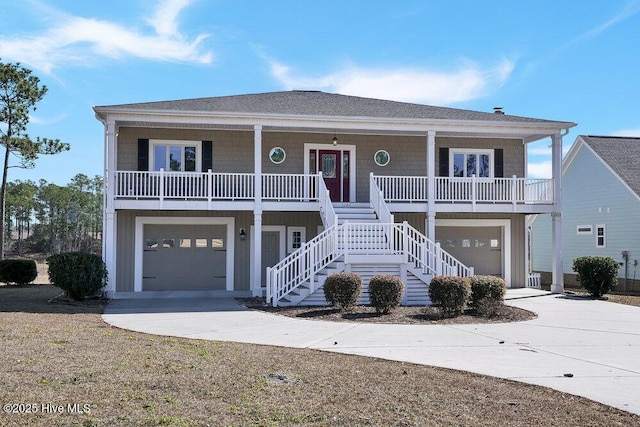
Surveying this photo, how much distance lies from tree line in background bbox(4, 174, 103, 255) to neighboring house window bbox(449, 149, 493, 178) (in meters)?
35.5

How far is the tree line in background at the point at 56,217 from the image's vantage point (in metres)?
46.3

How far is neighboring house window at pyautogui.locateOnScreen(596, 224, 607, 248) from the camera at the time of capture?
24766mm

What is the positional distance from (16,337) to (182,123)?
32.1 feet

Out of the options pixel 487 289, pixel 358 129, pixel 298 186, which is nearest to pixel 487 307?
pixel 487 289

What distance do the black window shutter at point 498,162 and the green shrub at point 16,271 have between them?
17.0 m

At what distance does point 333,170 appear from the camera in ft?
63.6

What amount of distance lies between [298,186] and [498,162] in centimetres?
723

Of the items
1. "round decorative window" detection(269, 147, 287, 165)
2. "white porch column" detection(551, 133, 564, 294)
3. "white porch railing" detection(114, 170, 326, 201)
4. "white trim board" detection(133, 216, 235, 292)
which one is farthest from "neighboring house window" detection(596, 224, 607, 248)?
"white trim board" detection(133, 216, 235, 292)

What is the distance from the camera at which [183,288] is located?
18625 mm

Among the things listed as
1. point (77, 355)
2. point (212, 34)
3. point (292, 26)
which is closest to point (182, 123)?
point (212, 34)

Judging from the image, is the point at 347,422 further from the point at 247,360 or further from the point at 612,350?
the point at 612,350

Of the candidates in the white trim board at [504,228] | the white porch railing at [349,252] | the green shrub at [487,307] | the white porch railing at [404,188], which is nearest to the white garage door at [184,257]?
the white porch railing at [349,252]

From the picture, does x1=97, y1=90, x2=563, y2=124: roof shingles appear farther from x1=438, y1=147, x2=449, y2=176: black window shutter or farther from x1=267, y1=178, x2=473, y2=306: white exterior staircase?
x1=267, y1=178, x2=473, y2=306: white exterior staircase

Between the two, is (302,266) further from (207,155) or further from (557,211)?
(557,211)
